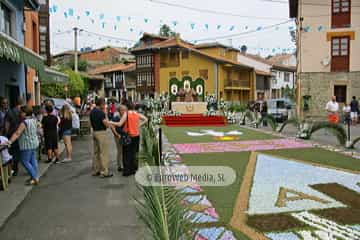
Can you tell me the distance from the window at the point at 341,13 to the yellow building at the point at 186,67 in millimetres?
19080

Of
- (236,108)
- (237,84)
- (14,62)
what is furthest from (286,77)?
(14,62)

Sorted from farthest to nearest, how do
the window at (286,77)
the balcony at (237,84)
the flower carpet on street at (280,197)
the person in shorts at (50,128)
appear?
the window at (286,77)
the balcony at (237,84)
the person in shorts at (50,128)
the flower carpet on street at (280,197)

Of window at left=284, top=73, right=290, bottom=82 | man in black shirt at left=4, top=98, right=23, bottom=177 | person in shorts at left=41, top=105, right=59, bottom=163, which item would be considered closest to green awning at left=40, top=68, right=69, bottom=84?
person in shorts at left=41, top=105, right=59, bottom=163

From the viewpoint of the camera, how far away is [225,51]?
5331 cm

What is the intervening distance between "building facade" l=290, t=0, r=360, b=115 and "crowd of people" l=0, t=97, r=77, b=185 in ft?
70.3

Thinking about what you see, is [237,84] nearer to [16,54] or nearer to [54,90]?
[54,90]

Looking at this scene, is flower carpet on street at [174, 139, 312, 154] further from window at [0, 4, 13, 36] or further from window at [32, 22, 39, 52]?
window at [32, 22, 39, 52]

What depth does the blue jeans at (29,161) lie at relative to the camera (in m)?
7.45

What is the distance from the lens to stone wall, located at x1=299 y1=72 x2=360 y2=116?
A: 26734mm

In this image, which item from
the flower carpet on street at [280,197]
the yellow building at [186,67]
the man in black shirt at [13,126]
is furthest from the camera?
the yellow building at [186,67]

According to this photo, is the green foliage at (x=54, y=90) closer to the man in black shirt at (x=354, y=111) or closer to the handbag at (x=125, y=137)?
the man in black shirt at (x=354, y=111)

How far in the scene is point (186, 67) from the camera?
157 ft

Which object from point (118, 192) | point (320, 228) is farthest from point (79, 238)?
point (320, 228)

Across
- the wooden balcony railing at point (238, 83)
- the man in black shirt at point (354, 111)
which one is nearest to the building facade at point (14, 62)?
the man in black shirt at point (354, 111)
